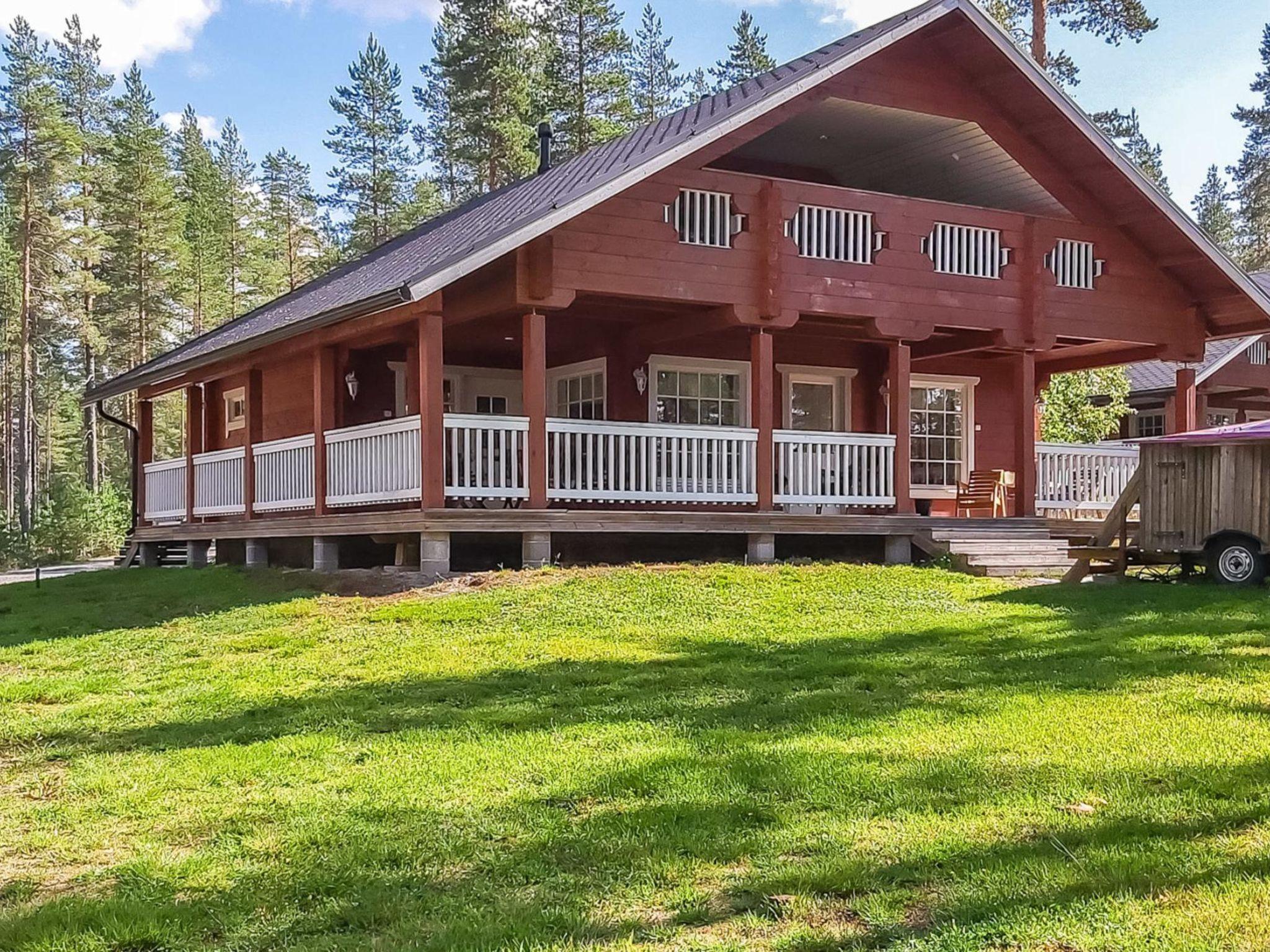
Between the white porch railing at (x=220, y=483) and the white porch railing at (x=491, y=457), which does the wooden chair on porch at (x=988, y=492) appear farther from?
the white porch railing at (x=220, y=483)

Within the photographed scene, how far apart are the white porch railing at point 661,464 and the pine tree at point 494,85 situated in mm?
25894

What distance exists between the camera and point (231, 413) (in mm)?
20234

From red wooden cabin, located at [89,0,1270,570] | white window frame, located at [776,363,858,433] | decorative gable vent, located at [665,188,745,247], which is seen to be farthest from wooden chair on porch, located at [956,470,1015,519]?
decorative gable vent, located at [665,188,745,247]

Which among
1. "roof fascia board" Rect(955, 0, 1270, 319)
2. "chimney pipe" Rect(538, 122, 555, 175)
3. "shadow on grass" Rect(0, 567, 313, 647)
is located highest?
"chimney pipe" Rect(538, 122, 555, 175)

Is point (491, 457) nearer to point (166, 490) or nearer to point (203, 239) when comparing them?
point (166, 490)

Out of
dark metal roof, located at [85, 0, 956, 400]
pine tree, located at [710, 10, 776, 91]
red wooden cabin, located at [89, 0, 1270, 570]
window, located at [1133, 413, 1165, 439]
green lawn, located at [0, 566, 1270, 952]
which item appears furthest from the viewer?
pine tree, located at [710, 10, 776, 91]

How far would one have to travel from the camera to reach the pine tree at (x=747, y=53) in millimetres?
44062

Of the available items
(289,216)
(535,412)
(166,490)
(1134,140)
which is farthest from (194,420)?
(289,216)

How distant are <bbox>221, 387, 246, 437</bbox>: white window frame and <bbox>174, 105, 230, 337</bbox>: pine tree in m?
27.2

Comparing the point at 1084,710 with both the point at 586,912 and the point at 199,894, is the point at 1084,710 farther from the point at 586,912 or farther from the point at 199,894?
the point at 199,894

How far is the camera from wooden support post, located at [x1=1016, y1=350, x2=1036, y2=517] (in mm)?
15617

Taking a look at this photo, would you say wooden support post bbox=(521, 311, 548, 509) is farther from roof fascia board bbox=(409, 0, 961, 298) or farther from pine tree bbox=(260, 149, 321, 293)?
pine tree bbox=(260, 149, 321, 293)

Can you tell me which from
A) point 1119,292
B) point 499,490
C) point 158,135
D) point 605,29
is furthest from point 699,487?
point 158,135

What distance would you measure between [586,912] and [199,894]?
128cm
